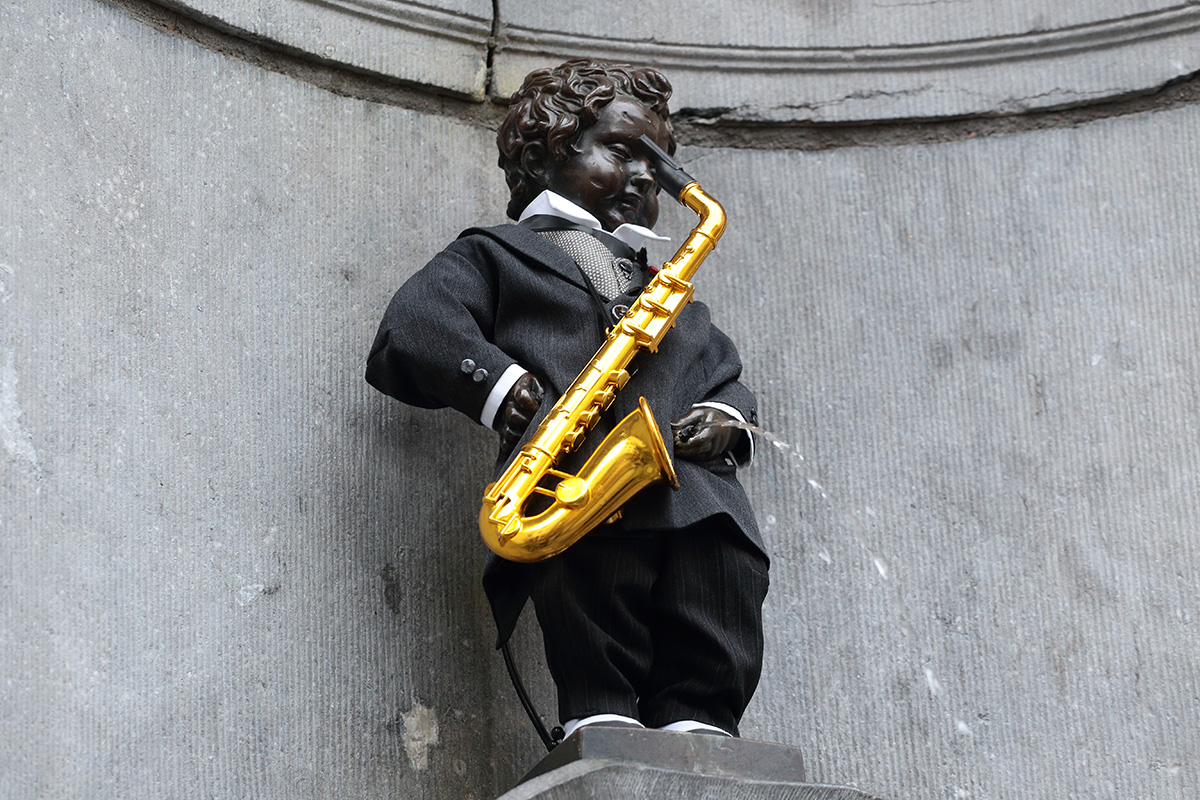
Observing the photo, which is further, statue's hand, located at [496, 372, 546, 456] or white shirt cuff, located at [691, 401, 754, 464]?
white shirt cuff, located at [691, 401, 754, 464]

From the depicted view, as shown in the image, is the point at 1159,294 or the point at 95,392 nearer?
the point at 95,392

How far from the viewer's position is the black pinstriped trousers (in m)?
2.26

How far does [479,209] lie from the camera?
3053 millimetres

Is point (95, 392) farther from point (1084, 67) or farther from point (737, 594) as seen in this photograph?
point (1084, 67)

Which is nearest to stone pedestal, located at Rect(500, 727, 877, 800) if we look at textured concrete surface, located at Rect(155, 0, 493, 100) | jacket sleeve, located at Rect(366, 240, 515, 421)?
jacket sleeve, located at Rect(366, 240, 515, 421)

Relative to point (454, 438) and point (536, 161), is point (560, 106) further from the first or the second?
point (454, 438)

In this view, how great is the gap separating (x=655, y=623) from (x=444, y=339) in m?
0.58

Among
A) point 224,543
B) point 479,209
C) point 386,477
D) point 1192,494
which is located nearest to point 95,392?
point 224,543

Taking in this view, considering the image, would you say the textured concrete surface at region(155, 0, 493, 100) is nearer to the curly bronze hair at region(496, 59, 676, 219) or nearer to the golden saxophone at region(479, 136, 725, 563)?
the curly bronze hair at region(496, 59, 676, 219)

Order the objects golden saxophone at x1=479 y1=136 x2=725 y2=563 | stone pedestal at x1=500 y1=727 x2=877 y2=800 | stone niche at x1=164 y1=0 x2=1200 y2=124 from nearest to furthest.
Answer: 1. stone pedestal at x1=500 y1=727 x2=877 y2=800
2. golden saxophone at x1=479 y1=136 x2=725 y2=563
3. stone niche at x1=164 y1=0 x2=1200 y2=124

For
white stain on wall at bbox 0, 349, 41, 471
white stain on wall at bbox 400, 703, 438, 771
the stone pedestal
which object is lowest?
white stain on wall at bbox 400, 703, 438, 771

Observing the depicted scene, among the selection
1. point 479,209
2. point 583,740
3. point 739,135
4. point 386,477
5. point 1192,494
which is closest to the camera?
point 583,740

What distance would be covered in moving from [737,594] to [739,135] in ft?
4.38

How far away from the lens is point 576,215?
256cm
